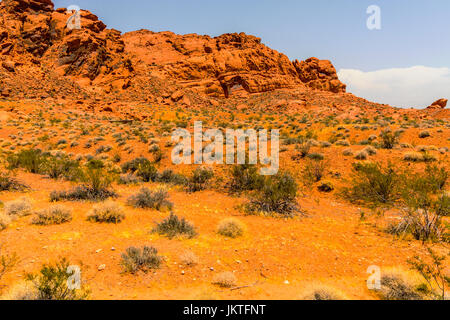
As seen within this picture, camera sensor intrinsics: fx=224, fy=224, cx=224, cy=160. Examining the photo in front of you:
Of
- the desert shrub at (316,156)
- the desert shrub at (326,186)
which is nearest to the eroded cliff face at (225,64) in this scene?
the desert shrub at (316,156)

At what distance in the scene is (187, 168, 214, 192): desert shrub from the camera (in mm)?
10102

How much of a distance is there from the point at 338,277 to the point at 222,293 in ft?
6.96

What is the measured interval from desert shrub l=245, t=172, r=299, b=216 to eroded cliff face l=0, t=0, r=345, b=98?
37123 millimetres

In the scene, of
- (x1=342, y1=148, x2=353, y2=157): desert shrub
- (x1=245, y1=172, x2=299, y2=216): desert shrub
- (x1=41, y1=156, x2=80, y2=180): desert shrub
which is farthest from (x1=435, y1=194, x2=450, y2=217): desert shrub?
(x1=41, y1=156, x2=80, y2=180): desert shrub

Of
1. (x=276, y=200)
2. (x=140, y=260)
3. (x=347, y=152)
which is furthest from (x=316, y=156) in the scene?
(x=140, y=260)

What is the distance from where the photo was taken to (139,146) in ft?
52.2

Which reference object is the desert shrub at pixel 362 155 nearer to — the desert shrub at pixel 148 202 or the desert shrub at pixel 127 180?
the desert shrub at pixel 148 202

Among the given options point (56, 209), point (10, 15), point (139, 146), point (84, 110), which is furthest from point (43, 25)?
point (56, 209)

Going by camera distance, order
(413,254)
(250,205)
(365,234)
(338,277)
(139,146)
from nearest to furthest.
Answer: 1. (338,277)
2. (413,254)
3. (365,234)
4. (250,205)
5. (139,146)

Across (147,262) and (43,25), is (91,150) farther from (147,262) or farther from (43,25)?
(43,25)

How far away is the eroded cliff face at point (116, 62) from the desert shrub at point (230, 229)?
38.8 metres

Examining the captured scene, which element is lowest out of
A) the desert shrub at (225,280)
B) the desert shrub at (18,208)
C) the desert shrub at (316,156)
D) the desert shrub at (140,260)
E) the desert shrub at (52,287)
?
the desert shrub at (225,280)

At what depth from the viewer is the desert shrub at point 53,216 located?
552cm

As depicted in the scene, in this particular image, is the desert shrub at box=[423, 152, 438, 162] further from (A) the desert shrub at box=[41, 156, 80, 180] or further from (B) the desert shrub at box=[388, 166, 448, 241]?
(A) the desert shrub at box=[41, 156, 80, 180]
